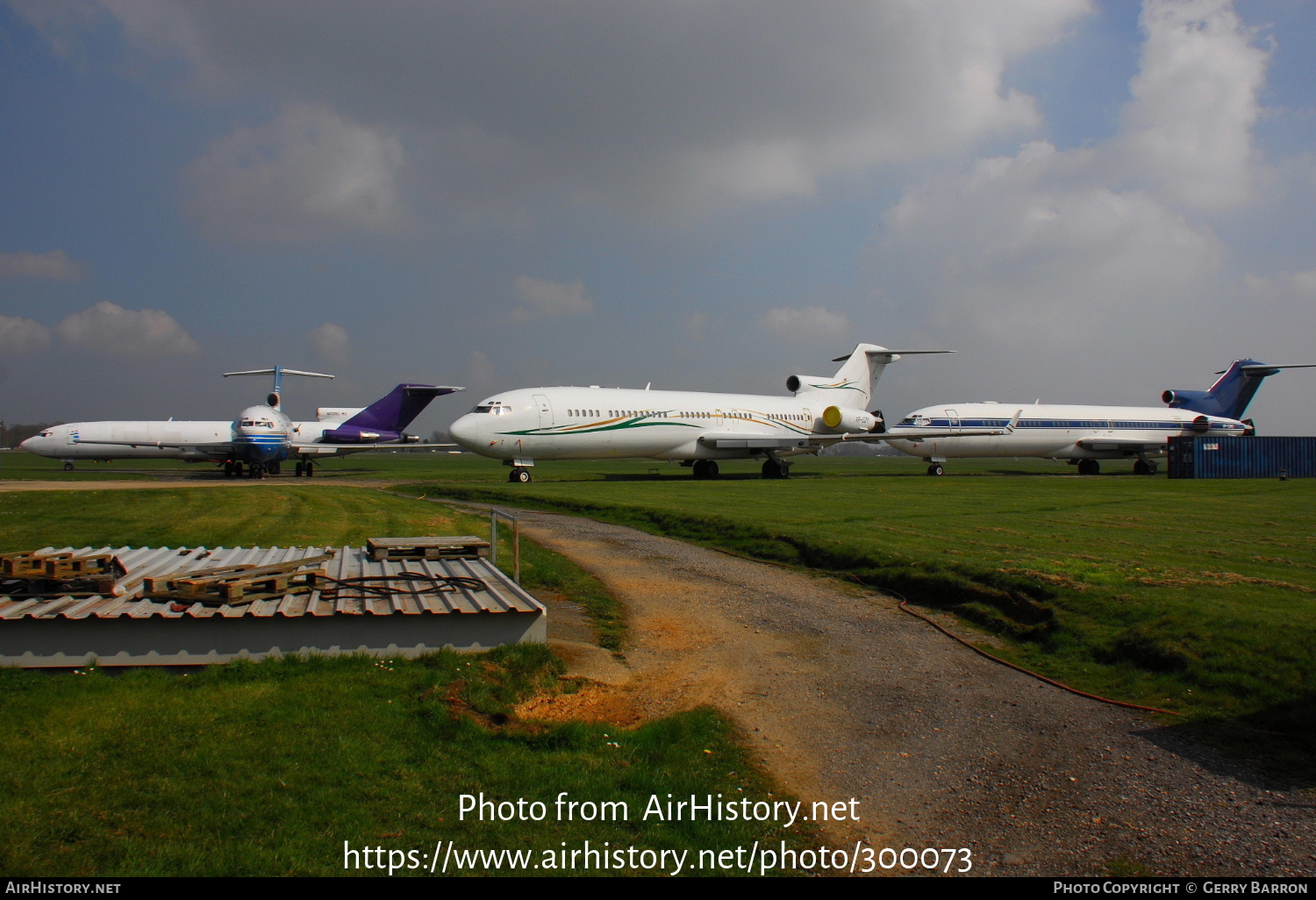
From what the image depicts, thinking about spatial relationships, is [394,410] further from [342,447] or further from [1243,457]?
[1243,457]

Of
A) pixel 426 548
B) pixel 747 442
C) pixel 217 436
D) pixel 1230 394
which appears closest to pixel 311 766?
pixel 426 548

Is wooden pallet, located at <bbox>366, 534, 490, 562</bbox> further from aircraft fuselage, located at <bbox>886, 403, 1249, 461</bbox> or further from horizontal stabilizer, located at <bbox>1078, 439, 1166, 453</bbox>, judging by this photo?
horizontal stabilizer, located at <bbox>1078, 439, 1166, 453</bbox>

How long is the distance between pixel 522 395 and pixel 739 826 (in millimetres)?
29790

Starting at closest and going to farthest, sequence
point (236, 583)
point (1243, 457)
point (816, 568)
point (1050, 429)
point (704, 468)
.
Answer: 1. point (236, 583)
2. point (816, 568)
3. point (704, 468)
4. point (1243, 457)
5. point (1050, 429)

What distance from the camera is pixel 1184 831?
439 cm

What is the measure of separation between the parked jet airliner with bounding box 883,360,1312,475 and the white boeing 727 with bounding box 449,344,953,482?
3357 mm

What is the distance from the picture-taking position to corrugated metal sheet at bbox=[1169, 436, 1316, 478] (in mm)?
40500

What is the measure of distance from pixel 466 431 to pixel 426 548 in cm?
2203

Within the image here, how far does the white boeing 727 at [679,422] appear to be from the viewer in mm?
32844

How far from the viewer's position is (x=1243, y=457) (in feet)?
136

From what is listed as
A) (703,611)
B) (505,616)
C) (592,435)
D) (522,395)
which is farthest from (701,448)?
(505,616)

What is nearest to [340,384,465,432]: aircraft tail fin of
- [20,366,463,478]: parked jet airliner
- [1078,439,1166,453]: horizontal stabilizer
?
[20,366,463,478]: parked jet airliner

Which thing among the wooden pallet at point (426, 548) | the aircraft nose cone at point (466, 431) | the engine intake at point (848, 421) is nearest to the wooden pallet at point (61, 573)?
the wooden pallet at point (426, 548)
